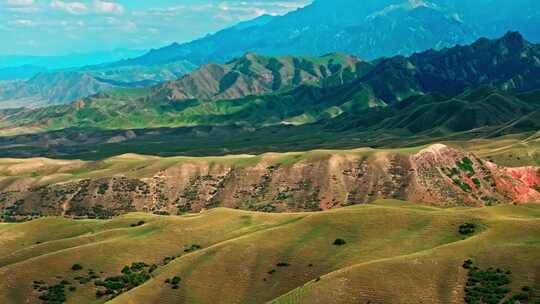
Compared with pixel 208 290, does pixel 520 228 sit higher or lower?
higher

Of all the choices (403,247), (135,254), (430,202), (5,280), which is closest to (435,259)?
(403,247)

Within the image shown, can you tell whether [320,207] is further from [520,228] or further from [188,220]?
[520,228]

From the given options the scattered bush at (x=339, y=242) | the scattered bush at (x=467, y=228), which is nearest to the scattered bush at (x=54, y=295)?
the scattered bush at (x=339, y=242)

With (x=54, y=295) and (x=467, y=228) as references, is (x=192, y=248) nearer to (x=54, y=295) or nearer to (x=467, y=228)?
(x=54, y=295)

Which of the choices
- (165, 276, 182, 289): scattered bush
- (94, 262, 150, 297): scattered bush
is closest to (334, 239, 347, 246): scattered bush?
(165, 276, 182, 289): scattered bush

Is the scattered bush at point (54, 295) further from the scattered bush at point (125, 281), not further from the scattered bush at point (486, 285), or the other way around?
the scattered bush at point (486, 285)

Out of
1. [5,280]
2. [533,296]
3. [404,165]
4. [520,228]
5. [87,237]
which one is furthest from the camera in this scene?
→ [404,165]

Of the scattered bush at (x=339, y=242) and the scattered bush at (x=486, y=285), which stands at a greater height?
the scattered bush at (x=339, y=242)

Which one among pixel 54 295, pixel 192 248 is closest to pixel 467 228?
pixel 192 248
